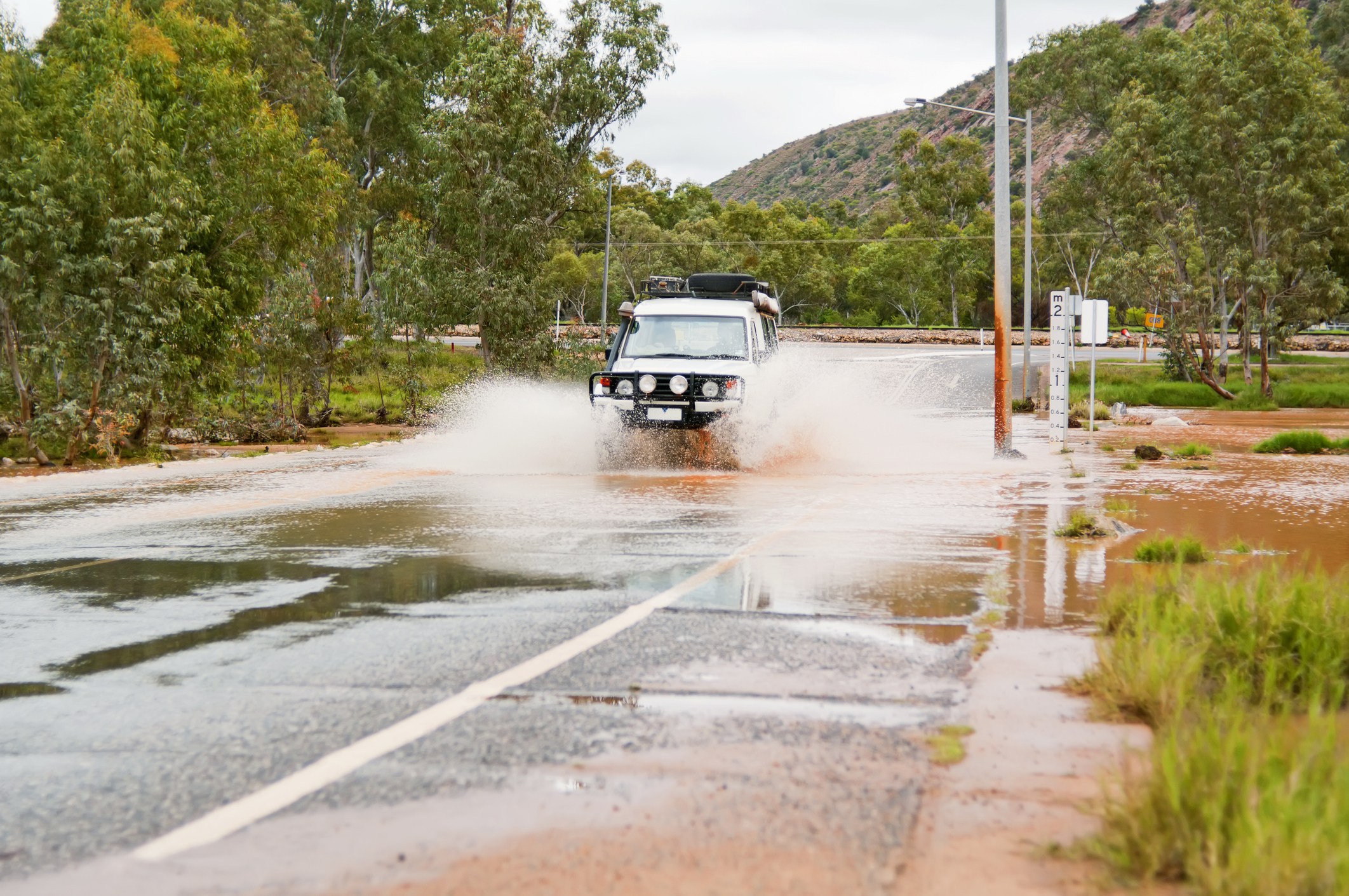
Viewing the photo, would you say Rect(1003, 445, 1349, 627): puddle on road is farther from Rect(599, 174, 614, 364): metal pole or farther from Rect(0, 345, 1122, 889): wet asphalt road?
Rect(599, 174, 614, 364): metal pole

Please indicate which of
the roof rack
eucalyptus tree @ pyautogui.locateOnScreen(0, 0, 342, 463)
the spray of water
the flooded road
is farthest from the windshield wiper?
eucalyptus tree @ pyautogui.locateOnScreen(0, 0, 342, 463)

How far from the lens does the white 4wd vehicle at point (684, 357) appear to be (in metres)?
16.0

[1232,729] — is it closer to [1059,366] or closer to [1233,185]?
[1059,366]

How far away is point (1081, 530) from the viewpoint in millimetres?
10195

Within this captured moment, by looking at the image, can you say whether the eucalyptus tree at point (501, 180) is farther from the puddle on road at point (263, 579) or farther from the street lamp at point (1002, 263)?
the puddle on road at point (263, 579)

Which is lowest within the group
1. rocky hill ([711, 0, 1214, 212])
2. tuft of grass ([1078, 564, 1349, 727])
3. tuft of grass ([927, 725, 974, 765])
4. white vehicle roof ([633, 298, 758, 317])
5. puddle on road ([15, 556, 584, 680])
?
puddle on road ([15, 556, 584, 680])

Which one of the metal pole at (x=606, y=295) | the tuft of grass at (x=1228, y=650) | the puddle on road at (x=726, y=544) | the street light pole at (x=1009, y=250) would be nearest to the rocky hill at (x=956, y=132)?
the metal pole at (x=606, y=295)

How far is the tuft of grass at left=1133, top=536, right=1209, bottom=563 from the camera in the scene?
8414 millimetres

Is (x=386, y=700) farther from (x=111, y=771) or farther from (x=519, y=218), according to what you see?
(x=519, y=218)

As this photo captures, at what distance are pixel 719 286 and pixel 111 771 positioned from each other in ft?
53.7

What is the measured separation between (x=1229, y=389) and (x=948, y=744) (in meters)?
44.3

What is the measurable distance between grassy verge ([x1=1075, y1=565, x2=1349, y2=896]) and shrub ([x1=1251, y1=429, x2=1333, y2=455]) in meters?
15.9

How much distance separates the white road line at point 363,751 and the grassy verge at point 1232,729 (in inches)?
91.8

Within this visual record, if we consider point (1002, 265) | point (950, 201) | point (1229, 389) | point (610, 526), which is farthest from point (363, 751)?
point (950, 201)
